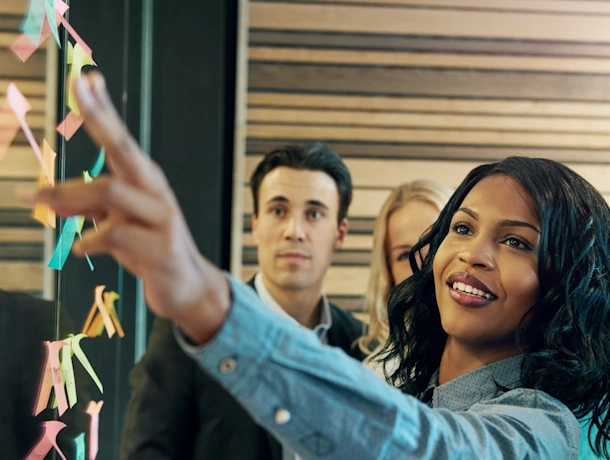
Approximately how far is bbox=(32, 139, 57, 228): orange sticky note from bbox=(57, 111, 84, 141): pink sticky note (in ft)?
0.19

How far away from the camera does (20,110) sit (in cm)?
88

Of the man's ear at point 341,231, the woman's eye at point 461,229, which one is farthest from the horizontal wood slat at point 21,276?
the man's ear at point 341,231

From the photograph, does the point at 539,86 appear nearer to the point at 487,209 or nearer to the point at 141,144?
the point at 141,144

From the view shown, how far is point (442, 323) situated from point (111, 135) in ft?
3.03

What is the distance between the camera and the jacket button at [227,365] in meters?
0.82

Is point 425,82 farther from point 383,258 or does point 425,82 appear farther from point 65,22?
point 65,22

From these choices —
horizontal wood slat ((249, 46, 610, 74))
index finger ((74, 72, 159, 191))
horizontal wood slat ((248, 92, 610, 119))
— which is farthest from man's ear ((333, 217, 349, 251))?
index finger ((74, 72, 159, 191))

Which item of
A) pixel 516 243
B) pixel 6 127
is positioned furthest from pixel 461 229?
pixel 6 127

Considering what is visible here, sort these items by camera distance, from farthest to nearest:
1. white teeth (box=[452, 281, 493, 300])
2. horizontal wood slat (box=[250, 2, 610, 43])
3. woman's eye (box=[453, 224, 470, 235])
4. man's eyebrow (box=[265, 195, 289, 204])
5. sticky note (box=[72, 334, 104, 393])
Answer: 1. horizontal wood slat (box=[250, 2, 610, 43])
2. man's eyebrow (box=[265, 195, 289, 204])
3. woman's eye (box=[453, 224, 470, 235])
4. white teeth (box=[452, 281, 493, 300])
5. sticky note (box=[72, 334, 104, 393])

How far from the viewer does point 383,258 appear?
8.98ft

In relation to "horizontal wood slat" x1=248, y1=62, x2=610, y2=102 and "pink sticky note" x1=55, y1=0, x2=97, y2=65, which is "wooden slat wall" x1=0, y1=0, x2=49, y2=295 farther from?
"horizontal wood slat" x1=248, y1=62, x2=610, y2=102

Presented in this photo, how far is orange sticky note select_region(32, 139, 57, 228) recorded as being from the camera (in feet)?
3.18

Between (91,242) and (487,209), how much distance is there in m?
0.91

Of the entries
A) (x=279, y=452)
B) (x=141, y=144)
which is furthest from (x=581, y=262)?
(x=141, y=144)
